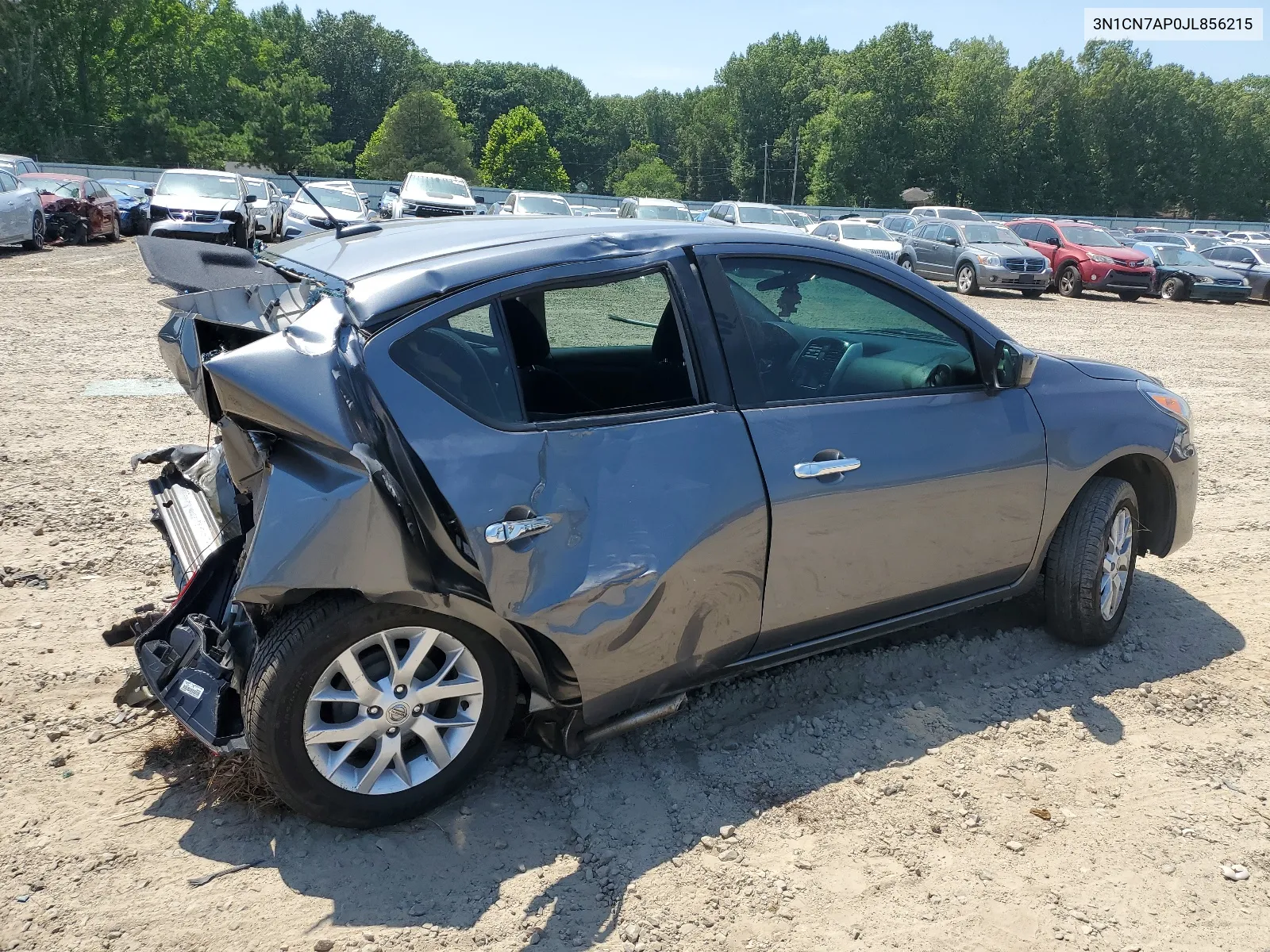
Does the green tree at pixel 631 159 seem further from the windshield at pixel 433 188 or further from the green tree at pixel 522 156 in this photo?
the windshield at pixel 433 188

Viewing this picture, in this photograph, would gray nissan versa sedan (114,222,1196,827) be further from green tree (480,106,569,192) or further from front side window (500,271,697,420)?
green tree (480,106,569,192)

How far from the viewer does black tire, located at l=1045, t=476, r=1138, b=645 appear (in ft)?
13.6

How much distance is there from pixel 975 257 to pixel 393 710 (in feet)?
69.3

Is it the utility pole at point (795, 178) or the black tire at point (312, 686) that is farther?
the utility pole at point (795, 178)

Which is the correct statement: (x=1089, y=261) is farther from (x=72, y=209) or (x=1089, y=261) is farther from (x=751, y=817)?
(x=751, y=817)

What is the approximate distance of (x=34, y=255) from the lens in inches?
754

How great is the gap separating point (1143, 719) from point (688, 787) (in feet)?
6.09

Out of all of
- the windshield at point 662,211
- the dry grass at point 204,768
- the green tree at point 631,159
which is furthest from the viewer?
the green tree at point 631,159

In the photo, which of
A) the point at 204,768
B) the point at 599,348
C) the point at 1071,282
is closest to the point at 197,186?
the point at 1071,282

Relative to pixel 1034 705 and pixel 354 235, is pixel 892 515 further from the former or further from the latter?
pixel 354 235

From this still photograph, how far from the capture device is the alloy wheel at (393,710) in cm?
283

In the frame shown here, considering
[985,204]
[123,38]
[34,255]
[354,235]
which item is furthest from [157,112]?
[354,235]

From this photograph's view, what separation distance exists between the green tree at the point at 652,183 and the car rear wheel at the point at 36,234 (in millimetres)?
72543

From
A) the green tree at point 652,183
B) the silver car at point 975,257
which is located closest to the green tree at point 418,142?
the green tree at point 652,183
